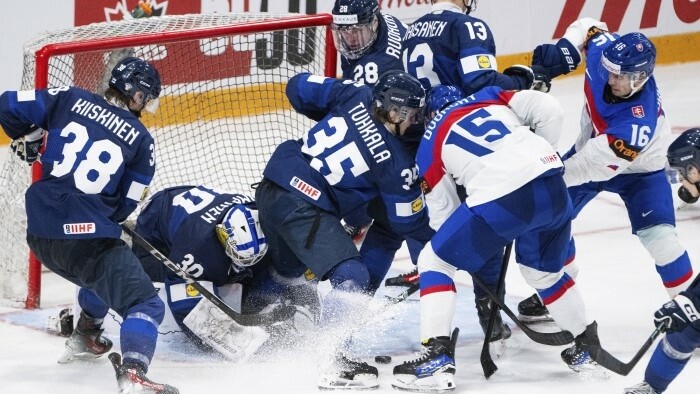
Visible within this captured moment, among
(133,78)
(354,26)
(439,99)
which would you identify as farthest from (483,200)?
(354,26)

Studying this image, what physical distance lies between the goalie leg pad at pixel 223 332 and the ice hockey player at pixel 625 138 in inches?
47.4

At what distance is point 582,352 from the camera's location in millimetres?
4754

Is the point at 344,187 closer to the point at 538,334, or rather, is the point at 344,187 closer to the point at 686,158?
the point at 538,334

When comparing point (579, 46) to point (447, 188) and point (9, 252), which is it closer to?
point (447, 188)

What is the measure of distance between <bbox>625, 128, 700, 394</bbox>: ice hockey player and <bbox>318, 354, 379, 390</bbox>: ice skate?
869 mm

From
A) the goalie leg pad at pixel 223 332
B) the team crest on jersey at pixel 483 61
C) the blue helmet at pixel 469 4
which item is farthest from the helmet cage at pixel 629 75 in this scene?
the goalie leg pad at pixel 223 332

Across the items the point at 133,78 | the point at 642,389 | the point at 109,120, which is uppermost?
the point at 133,78

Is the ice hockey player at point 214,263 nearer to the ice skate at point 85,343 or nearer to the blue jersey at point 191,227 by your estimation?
the blue jersey at point 191,227

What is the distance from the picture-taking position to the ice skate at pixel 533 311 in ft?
18.0

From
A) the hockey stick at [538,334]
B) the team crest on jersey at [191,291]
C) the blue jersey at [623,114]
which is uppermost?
the blue jersey at [623,114]

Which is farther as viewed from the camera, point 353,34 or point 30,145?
point 353,34

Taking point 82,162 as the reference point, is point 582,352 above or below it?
below

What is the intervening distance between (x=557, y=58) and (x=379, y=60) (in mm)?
773

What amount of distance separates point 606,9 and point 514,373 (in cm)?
511
